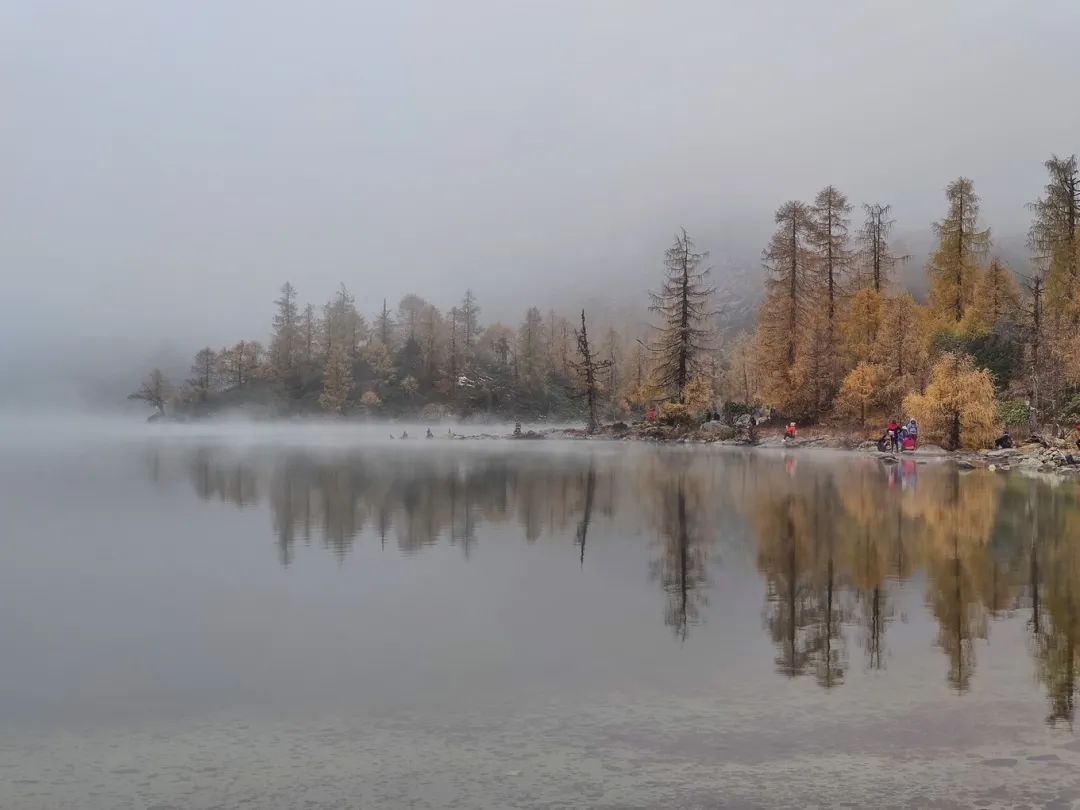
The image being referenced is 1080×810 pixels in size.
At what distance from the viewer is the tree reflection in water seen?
1166 centimetres

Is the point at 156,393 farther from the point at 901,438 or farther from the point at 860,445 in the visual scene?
the point at 901,438

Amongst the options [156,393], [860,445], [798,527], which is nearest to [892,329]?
[860,445]

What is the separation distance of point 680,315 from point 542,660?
74.5 meters

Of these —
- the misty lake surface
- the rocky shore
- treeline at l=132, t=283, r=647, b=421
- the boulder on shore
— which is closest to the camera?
the misty lake surface

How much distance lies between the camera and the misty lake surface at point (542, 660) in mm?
6996

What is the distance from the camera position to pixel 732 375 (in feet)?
449

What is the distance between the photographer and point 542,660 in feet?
34.3

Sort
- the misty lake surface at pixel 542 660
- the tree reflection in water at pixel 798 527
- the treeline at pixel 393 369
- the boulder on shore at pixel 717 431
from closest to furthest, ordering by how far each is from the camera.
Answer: the misty lake surface at pixel 542 660 < the tree reflection in water at pixel 798 527 < the boulder on shore at pixel 717 431 < the treeline at pixel 393 369

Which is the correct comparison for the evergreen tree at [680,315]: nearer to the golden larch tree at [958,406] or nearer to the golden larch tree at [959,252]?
the golden larch tree at [959,252]

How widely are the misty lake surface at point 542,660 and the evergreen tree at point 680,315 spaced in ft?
189

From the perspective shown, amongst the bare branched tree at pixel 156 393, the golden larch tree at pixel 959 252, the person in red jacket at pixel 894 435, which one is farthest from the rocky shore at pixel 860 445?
the bare branched tree at pixel 156 393

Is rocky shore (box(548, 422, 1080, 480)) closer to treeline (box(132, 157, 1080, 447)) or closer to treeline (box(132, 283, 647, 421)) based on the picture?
treeline (box(132, 157, 1080, 447))

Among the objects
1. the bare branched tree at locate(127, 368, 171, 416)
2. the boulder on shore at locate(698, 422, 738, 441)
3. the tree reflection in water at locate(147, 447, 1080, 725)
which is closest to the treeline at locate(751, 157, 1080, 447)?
the boulder on shore at locate(698, 422, 738, 441)

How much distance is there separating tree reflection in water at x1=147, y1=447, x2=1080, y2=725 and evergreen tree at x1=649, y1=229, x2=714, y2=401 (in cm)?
3617
